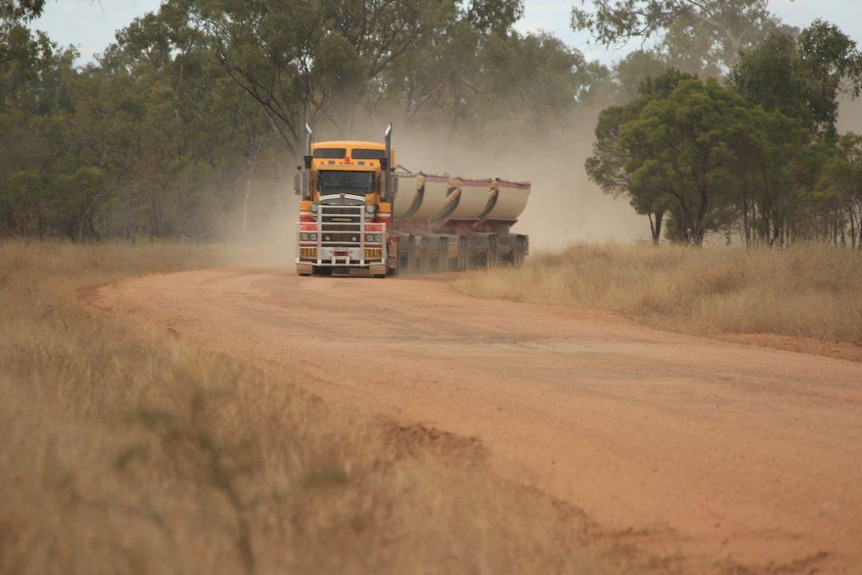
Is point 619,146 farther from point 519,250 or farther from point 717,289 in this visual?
point 717,289

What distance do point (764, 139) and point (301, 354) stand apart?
1088 inches

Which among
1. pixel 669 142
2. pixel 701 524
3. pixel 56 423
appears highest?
pixel 669 142

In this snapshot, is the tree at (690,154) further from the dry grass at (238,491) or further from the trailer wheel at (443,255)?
the dry grass at (238,491)

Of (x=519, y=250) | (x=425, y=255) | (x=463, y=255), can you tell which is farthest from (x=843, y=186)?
(x=425, y=255)

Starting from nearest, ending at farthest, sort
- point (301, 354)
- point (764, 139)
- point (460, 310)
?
1. point (301, 354)
2. point (460, 310)
3. point (764, 139)

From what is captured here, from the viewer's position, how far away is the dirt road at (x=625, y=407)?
6438 millimetres

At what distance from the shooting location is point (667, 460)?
7.77 meters

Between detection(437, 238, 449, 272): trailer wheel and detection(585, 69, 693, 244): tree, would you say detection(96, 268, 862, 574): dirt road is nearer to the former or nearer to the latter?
detection(437, 238, 449, 272): trailer wheel

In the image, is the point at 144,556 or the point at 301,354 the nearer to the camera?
the point at 144,556

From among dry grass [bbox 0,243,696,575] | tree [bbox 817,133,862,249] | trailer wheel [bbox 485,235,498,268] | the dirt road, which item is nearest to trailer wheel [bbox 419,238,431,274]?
trailer wheel [bbox 485,235,498,268]

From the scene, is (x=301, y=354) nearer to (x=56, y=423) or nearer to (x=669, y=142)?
(x=56, y=423)

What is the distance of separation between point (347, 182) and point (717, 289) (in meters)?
15.4

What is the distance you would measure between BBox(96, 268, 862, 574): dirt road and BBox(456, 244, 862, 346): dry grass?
4.68ft

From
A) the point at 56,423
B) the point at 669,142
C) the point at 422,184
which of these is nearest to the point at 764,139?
the point at 669,142
